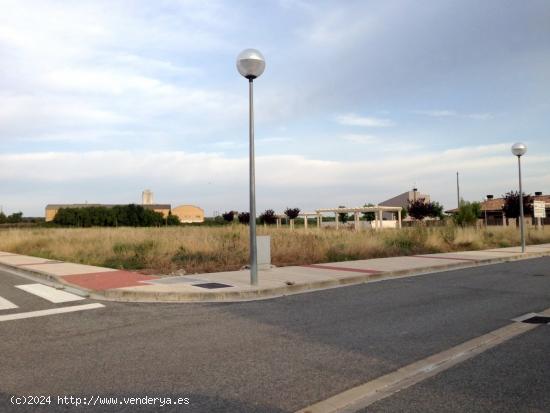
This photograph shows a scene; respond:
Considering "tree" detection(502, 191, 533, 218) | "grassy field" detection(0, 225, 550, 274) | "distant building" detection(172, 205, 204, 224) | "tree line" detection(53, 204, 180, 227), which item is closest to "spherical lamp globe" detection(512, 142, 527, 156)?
"grassy field" detection(0, 225, 550, 274)

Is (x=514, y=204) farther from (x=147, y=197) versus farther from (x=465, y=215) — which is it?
(x=147, y=197)

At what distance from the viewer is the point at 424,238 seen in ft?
75.7

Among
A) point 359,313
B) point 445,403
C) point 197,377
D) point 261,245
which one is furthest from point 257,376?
point 261,245

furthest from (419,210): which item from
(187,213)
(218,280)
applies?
(187,213)

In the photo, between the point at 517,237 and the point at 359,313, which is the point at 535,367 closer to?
the point at 359,313

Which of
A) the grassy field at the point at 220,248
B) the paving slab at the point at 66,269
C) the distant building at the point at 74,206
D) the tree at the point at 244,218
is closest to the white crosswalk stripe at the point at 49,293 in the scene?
the paving slab at the point at 66,269

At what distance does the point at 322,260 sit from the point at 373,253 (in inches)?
122

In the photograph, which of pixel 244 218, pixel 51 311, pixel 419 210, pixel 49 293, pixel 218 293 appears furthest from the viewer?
pixel 244 218

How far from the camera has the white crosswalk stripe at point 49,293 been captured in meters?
9.46

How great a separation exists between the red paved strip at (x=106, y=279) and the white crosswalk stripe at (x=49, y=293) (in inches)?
19.0

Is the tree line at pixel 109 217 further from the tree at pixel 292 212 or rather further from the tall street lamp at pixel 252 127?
the tall street lamp at pixel 252 127

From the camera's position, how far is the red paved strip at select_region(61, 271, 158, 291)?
1047 centimetres

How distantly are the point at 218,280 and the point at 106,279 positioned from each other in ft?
9.07

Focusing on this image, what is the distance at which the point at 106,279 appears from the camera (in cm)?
1152
